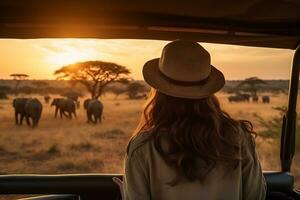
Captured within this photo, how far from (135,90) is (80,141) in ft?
13.0

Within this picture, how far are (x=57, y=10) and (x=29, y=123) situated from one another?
17620 millimetres

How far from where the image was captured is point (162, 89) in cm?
171

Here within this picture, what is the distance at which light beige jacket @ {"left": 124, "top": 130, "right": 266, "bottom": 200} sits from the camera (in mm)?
1685

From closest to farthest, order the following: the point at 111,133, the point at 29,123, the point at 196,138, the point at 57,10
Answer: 1. the point at 196,138
2. the point at 57,10
3. the point at 111,133
4. the point at 29,123

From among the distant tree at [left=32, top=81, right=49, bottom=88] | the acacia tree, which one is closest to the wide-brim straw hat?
the acacia tree

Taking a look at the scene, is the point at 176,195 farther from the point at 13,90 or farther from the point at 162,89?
the point at 13,90

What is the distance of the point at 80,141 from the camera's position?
17.7 m

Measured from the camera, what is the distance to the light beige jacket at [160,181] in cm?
168

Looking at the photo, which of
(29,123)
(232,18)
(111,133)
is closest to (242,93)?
(111,133)

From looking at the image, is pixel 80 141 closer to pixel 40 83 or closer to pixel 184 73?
pixel 40 83

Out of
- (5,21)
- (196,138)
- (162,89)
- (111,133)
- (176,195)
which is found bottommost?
(111,133)

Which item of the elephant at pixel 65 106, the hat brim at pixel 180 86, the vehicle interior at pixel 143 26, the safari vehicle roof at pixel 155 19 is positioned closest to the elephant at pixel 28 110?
the elephant at pixel 65 106

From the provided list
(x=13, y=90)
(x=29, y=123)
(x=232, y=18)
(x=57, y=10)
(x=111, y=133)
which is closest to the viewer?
(x=57, y=10)

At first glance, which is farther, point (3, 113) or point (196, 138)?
point (3, 113)
